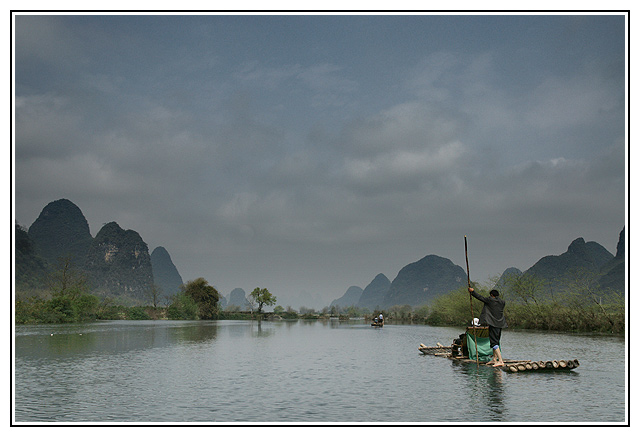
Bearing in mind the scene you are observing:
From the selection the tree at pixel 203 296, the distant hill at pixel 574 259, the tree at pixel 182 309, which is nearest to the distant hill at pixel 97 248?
the tree at pixel 203 296

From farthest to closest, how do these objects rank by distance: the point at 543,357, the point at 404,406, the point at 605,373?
the point at 543,357, the point at 605,373, the point at 404,406

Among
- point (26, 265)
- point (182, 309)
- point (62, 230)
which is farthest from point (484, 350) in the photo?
point (62, 230)

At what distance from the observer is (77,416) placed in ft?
28.3

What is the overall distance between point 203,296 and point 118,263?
94.7 metres

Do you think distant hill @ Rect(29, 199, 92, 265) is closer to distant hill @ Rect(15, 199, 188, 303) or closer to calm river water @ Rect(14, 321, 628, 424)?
distant hill @ Rect(15, 199, 188, 303)

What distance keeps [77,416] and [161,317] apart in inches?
2988

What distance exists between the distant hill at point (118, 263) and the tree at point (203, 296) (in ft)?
254

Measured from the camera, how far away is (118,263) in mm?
167125

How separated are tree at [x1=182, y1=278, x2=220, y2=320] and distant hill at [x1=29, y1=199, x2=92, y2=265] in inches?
3663
